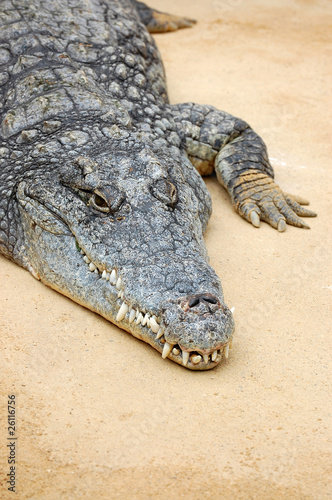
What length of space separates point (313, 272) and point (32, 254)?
215cm

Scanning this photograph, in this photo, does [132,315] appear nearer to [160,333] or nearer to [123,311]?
[123,311]

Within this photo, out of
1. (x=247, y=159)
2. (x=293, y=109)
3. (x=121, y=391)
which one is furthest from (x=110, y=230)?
(x=293, y=109)

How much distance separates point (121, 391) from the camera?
3.44 meters

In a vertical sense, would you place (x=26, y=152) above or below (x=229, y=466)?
above

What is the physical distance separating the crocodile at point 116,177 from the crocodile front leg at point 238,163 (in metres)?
0.01

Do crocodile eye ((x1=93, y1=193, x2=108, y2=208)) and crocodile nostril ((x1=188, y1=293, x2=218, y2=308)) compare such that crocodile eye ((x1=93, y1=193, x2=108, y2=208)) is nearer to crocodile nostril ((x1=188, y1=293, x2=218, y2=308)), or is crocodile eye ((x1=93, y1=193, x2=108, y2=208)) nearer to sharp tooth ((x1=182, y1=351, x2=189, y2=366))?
crocodile nostril ((x1=188, y1=293, x2=218, y2=308))

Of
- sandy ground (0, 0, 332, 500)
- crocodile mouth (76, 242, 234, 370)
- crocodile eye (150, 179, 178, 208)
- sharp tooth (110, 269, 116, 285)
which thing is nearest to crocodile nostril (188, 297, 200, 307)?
crocodile mouth (76, 242, 234, 370)

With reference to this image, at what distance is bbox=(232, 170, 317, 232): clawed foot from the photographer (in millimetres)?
5277

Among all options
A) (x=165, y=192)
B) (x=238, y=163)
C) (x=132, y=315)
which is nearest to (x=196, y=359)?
(x=132, y=315)

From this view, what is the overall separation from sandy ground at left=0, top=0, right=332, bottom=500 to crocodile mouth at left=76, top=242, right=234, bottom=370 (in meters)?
0.10

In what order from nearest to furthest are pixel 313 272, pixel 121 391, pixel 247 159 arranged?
pixel 121 391, pixel 313 272, pixel 247 159

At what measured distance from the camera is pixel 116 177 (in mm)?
4082

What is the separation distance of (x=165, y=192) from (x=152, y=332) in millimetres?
1023

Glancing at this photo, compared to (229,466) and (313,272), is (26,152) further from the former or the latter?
(229,466)
